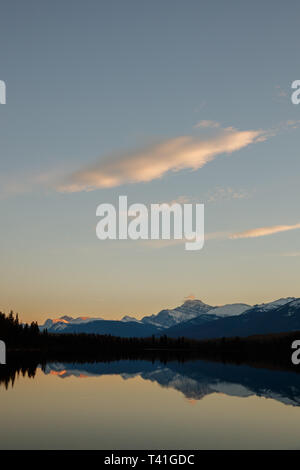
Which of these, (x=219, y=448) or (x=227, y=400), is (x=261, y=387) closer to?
(x=227, y=400)

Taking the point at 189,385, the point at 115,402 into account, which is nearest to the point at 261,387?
the point at 189,385

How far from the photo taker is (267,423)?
5697cm

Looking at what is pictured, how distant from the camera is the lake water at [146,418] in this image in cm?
4394

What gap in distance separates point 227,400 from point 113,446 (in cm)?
4377

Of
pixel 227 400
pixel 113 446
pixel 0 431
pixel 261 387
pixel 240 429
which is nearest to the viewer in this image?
pixel 113 446

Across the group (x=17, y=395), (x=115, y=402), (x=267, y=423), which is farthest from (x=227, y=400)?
(x=17, y=395)

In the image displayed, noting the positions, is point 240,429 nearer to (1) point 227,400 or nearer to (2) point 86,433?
(2) point 86,433

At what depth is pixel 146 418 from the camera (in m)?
59.1

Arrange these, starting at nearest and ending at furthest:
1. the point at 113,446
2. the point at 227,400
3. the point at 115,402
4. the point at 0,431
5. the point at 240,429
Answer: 1. the point at 113,446
2. the point at 0,431
3. the point at 240,429
4. the point at 115,402
5. the point at 227,400

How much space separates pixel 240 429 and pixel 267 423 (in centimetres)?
618

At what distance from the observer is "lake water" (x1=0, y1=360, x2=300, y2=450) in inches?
1730
